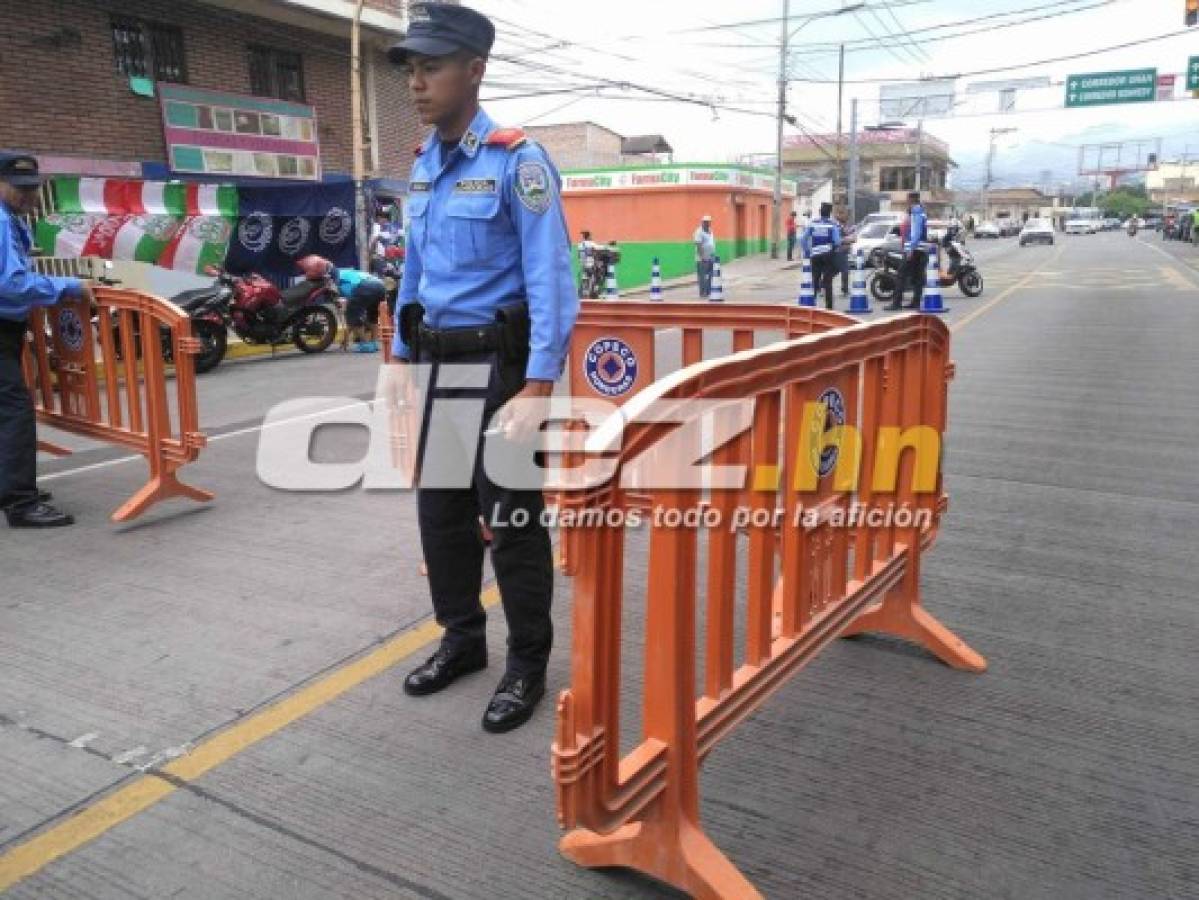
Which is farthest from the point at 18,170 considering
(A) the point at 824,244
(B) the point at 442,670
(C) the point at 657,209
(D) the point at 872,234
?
(C) the point at 657,209

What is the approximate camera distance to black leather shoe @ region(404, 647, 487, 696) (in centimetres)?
309

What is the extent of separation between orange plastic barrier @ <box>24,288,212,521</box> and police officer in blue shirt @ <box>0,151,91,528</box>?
32 cm

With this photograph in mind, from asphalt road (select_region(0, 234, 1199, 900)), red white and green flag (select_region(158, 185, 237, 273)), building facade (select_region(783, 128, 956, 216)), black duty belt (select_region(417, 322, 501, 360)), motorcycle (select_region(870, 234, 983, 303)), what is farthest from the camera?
building facade (select_region(783, 128, 956, 216))

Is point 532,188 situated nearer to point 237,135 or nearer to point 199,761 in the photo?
point 199,761

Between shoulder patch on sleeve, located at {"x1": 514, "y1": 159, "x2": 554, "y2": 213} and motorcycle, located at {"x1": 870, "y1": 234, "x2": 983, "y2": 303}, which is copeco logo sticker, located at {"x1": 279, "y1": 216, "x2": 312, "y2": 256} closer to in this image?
motorcycle, located at {"x1": 870, "y1": 234, "x2": 983, "y2": 303}

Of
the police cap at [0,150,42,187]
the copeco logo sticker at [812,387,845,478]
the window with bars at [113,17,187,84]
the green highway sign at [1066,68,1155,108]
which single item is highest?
the green highway sign at [1066,68,1155,108]

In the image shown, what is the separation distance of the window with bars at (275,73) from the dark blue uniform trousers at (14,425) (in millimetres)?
12046

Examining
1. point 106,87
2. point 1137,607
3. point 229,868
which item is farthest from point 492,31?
point 106,87

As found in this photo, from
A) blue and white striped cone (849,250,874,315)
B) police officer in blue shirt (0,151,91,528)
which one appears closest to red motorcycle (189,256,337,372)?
police officer in blue shirt (0,151,91,528)

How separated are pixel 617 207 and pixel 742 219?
5482mm

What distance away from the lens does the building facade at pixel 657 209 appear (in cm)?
3306

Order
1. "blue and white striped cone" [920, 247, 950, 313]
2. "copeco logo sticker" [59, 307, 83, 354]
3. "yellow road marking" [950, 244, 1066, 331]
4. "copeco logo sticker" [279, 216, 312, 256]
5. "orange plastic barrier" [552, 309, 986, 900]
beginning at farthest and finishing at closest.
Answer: "copeco logo sticker" [279, 216, 312, 256] → "blue and white striped cone" [920, 247, 950, 313] → "yellow road marking" [950, 244, 1066, 331] → "copeco logo sticker" [59, 307, 83, 354] → "orange plastic barrier" [552, 309, 986, 900]

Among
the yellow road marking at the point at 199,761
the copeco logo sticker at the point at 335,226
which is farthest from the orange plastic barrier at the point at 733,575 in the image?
the copeco logo sticker at the point at 335,226

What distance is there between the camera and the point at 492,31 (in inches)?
108
